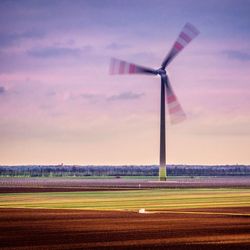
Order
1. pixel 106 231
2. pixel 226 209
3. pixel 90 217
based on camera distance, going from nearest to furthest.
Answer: pixel 106 231 → pixel 90 217 → pixel 226 209

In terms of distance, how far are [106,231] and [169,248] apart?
5.25 m

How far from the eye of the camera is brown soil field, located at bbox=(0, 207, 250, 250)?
872 inches

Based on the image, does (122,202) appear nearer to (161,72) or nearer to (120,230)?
(120,230)

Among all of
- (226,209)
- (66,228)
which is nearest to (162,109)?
(226,209)

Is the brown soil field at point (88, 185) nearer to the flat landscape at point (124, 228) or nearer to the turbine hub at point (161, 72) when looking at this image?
the turbine hub at point (161, 72)

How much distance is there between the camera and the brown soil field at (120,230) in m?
22.2

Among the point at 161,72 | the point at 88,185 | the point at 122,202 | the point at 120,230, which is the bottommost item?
the point at 120,230

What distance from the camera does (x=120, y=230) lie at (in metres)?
26.6

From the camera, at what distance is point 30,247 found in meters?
21.3

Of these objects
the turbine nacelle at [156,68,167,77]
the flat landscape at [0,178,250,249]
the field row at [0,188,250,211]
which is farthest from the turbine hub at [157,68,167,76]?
the flat landscape at [0,178,250,249]

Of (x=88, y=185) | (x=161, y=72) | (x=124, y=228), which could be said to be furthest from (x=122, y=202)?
(x=161, y=72)

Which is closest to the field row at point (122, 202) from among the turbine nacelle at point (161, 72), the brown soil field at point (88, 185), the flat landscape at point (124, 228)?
the flat landscape at point (124, 228)

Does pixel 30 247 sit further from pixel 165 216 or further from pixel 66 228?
pixel 165 216

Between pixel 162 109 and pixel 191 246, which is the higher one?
pixel 162 109
